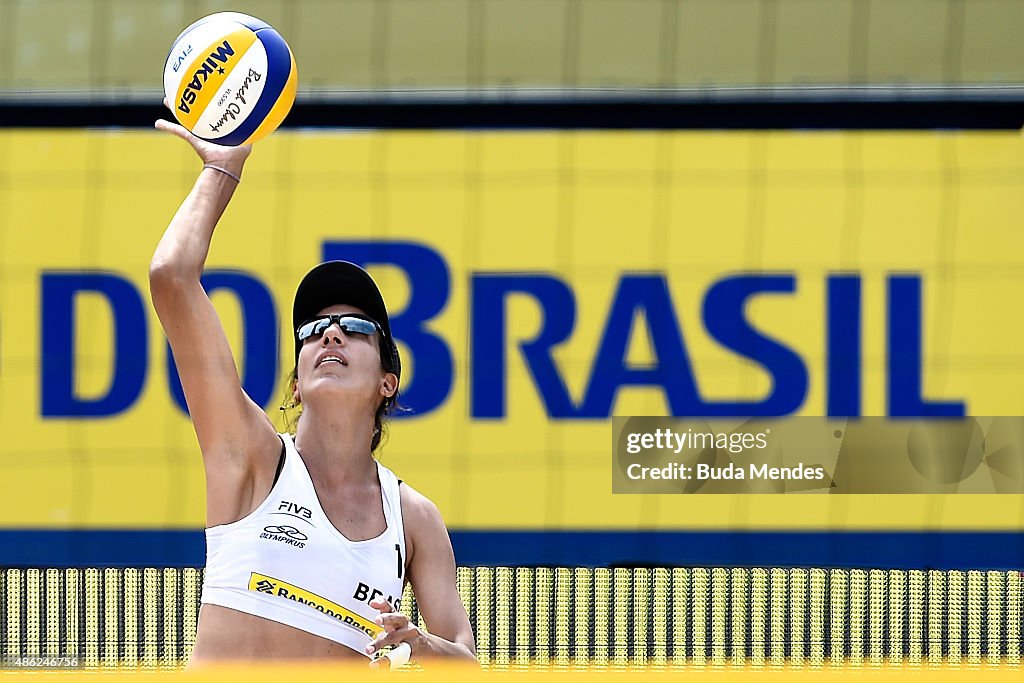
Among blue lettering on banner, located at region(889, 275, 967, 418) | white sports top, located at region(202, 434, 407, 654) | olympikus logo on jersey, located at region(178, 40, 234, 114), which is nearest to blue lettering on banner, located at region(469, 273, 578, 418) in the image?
blue lettering on banner, located at region(889, 275, 967, 418)

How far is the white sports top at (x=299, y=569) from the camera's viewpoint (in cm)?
291

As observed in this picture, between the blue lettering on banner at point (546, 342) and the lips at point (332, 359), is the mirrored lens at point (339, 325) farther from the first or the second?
the blue lettering on banner at point (546, 342)

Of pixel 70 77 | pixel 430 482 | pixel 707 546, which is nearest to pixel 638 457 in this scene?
pixel 707 546

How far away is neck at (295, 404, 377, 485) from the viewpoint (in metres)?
3.11

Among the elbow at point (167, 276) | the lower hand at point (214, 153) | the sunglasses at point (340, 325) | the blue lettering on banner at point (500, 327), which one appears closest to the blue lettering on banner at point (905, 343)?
the blue lettering on banner at point (500, 327)

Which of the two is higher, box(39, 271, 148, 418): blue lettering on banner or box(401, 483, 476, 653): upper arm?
box(39, 271, 148, 418): blue lettering on banner

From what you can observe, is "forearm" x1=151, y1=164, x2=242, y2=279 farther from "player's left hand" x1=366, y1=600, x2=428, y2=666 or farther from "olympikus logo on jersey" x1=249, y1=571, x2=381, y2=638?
"player's left hand" x1=366, y1=600, x2=428, y2=666

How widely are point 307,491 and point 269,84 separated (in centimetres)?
126

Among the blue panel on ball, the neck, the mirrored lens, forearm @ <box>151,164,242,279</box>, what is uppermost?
the blue panel on ball

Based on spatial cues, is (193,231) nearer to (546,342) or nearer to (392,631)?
(392,631)

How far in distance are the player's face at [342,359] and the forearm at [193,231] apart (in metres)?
0.47

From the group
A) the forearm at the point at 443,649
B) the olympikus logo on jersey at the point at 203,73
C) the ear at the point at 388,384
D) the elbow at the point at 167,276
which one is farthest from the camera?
the olympikus logo on jersey at the point at 203,73

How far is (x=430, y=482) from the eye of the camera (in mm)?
5141

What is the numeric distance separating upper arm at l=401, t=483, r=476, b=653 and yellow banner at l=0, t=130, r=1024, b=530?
6.39ft
